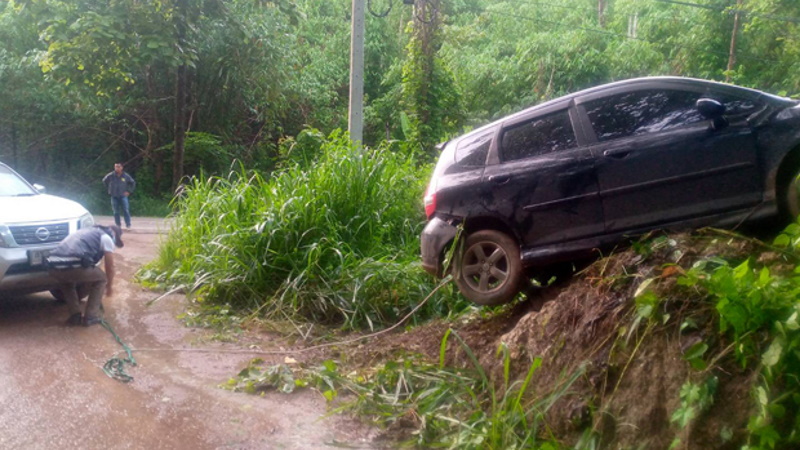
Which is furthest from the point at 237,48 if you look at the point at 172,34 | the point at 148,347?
the point at 148,347

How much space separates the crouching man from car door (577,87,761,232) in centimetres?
537

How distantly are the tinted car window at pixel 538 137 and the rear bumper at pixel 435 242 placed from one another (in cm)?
78

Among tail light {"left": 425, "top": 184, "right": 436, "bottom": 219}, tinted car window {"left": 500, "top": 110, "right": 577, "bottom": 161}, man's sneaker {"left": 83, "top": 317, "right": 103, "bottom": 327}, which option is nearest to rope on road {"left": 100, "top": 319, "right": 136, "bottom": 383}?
man's sneaker {"left": 83, "top": 317, "right": 103, "bottom": 327}

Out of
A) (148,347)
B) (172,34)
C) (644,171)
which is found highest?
(172,34)

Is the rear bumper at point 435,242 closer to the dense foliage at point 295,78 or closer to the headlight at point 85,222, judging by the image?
the headlight at point 85,222

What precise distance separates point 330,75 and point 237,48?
622 cm

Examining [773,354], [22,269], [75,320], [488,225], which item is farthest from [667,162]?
[22,269]

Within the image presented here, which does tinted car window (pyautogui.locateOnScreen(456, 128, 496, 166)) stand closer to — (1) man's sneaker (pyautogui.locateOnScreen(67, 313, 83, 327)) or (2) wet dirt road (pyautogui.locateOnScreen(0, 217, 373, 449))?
(2) wet dirt road (pyautogui.locateOnScreen(0, 217, 373, 449))

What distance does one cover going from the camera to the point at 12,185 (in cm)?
980

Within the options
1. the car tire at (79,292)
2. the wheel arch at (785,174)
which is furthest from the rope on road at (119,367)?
the wheel arch at (785,174)

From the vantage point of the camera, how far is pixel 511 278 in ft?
21.0

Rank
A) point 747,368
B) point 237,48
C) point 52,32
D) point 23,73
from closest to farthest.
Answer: point 747,368 → point 52,32 → point 237,48 → point 23,73

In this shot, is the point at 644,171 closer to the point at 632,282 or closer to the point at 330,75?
the point at 632,282

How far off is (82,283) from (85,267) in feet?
0.87
